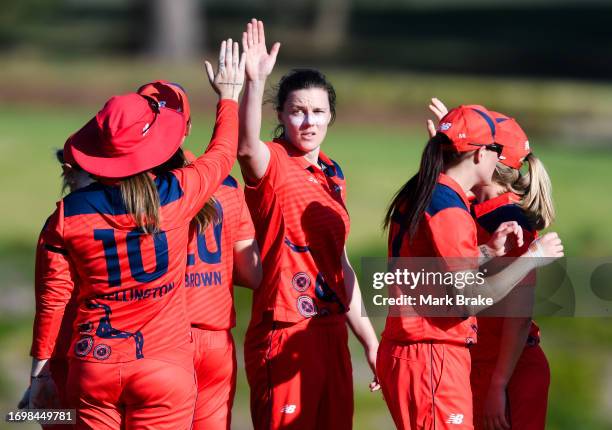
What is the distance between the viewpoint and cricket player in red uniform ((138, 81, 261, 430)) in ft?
13.7

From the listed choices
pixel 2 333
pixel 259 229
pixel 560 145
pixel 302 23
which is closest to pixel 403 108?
pixel 560 145

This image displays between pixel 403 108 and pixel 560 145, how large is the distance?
435 centimetres

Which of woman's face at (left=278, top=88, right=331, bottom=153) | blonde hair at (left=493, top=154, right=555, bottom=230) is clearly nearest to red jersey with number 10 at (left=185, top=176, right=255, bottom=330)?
woman's face at (left=278, top=88, right=331, bottom=153)

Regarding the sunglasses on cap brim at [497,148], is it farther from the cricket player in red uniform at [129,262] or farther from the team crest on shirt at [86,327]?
the team crest on shirt at [86,327]

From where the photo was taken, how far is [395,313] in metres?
3.94

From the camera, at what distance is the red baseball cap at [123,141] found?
3.63 metres

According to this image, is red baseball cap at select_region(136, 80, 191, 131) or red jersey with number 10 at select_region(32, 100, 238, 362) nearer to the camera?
red jersey with number 10 at select_region(32, 100, 238, 362)

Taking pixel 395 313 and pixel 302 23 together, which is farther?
pixel 302 23

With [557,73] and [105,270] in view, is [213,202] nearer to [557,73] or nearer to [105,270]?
[105,270]

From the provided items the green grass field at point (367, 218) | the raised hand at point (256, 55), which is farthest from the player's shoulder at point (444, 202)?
the green grass field at point (367, 218)

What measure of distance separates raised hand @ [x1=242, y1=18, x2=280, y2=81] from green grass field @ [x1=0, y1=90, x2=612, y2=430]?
3.75 metres

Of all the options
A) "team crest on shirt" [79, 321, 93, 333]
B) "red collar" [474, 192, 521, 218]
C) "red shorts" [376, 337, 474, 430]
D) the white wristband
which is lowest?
"red shorts" [376, 337, 474, 430]

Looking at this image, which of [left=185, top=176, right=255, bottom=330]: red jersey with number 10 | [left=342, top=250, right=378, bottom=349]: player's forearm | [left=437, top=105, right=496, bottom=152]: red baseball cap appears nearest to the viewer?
[left=437, top=105, right=496, bottom=152]: red baseball cap

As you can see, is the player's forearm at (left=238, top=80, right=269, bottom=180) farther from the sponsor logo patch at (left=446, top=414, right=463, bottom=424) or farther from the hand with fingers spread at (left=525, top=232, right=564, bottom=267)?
the sponsor logo patch at (left=446, top=414, right=463, bottom=424)
